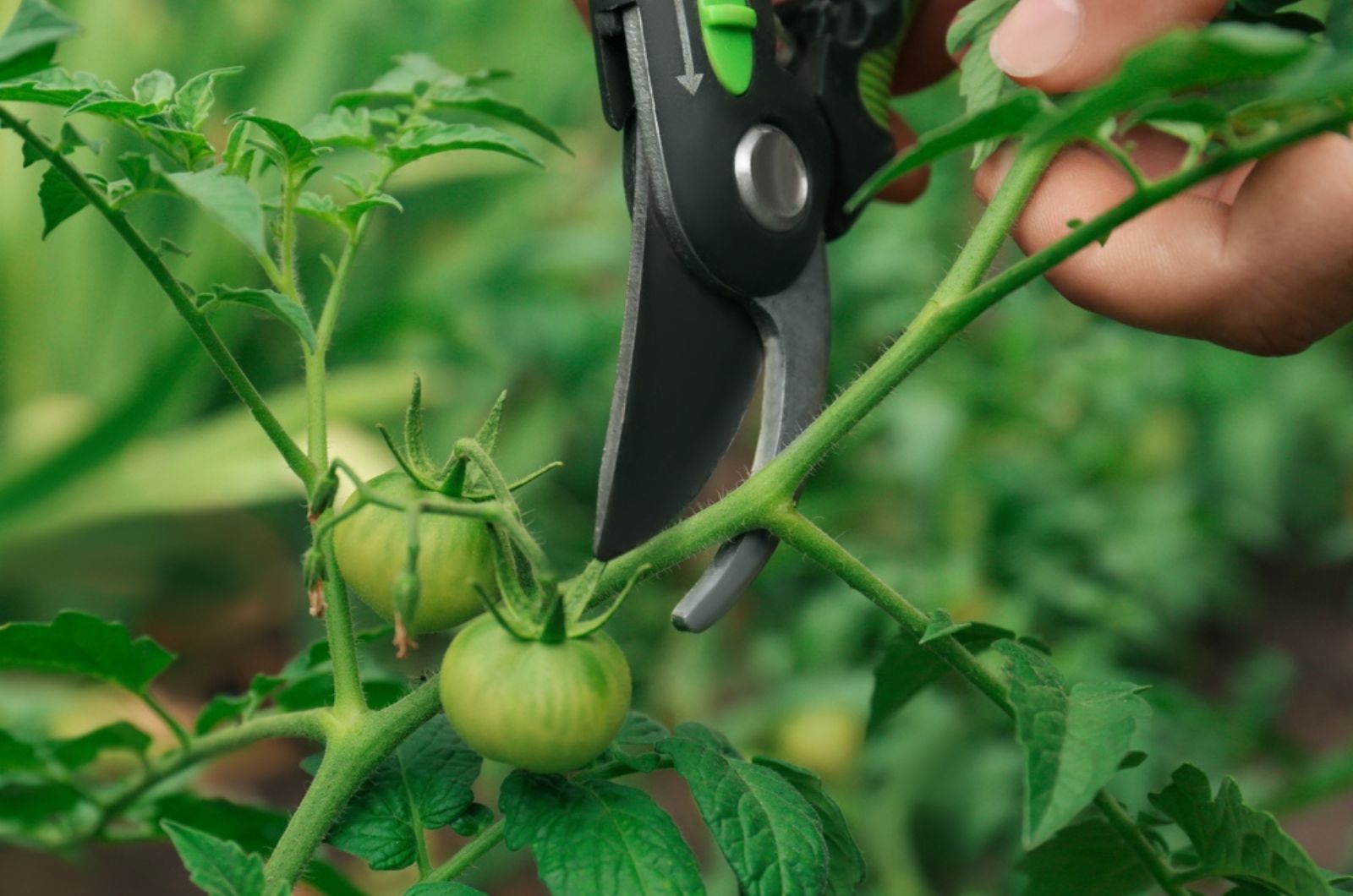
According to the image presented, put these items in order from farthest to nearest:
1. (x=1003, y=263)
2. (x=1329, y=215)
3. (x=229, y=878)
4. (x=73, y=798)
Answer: (x=1003, y=263), (x=73, y=798), (x=1329, y=215), (x=229, y=878)

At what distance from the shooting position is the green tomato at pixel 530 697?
55 centimetres

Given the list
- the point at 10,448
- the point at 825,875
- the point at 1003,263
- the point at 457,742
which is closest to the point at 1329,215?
the point at 825,875

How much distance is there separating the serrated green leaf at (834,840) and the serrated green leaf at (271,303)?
1.00 feet

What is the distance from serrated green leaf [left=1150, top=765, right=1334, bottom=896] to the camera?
0.58 m

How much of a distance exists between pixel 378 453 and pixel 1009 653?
1.92 meters

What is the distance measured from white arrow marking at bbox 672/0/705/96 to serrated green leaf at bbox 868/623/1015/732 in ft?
1.04

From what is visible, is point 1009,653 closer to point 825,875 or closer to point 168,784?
point 825,875

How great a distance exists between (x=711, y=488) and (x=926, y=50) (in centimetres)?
144

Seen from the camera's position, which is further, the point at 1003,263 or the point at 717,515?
the point at 1003,263


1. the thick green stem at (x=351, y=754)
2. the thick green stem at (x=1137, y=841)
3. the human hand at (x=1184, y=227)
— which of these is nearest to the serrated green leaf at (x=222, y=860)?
the thick green stem at (x=351, y=754)

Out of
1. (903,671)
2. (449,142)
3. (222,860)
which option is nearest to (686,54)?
(449,142)

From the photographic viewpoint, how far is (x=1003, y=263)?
2.27 m

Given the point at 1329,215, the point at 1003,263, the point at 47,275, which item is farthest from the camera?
the point at 47,275

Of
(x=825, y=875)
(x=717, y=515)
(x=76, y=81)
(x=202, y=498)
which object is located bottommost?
(x=202, y=498)
